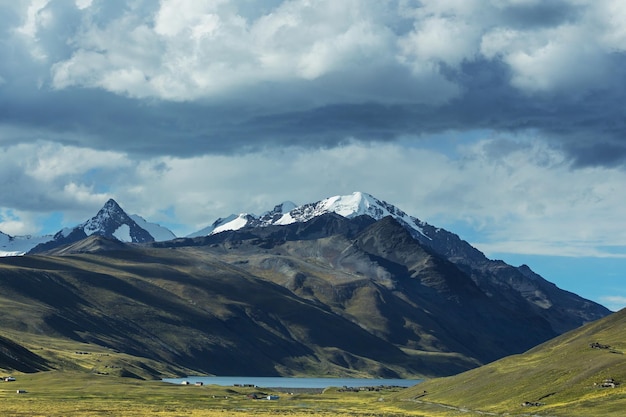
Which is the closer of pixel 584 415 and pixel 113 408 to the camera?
pixel 584 415

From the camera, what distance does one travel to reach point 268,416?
192375mm

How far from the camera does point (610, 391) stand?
627ft

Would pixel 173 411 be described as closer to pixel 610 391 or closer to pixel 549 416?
pixel 549 416

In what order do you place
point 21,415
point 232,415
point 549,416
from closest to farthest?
point 21,415 < point 549,416 < point 232,415

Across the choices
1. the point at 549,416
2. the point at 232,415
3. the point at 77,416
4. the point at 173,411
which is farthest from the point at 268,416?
the point at 549,416

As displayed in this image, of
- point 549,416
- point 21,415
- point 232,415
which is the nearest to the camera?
point 21,415

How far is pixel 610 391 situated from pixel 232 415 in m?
72.1

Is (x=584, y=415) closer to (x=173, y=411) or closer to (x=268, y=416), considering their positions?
(x=268, y=416)

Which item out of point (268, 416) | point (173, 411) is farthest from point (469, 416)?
point (173, 411)

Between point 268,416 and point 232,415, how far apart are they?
271 inches

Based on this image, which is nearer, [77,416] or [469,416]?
[77,416]

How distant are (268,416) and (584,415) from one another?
58.5 meters

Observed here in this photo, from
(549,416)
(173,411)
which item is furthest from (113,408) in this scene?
(549,416)

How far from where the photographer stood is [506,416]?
190m
